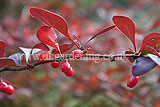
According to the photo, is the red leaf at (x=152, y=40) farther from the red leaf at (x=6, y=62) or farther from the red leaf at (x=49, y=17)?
the red leaf at (x=6, y=62)

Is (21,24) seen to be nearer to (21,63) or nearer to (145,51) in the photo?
(21,63)

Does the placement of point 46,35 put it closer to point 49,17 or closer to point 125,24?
point 49,17

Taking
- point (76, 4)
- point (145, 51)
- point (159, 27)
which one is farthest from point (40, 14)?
point (76, 4)

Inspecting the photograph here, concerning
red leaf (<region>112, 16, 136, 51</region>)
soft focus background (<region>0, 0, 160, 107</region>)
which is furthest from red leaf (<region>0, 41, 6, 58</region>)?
soft focus background (<region>0, 0, 160, 107</region>)

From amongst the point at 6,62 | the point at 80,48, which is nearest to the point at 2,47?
the point at 6,62

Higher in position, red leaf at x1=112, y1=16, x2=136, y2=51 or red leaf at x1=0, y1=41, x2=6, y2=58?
red leaf at x1=112, y1=16, x2=136, y2=51

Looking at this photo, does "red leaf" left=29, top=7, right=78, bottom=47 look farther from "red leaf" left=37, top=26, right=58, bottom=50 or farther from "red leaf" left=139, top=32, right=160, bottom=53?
"red leaf" left=139, top=32, right=160, bottom=53

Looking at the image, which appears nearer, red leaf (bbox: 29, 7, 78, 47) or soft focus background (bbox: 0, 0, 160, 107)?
red leaf (bbox: 29, 7, 78, 47)

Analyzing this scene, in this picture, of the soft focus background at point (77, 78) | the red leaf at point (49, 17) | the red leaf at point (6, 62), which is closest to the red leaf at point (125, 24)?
the red leaf at point (49, 17)

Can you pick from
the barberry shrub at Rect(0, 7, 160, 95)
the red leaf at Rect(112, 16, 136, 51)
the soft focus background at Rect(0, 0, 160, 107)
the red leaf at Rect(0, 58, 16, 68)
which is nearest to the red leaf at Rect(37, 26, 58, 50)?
the barberry shrub at Rect(0, 7, 160, 95)
